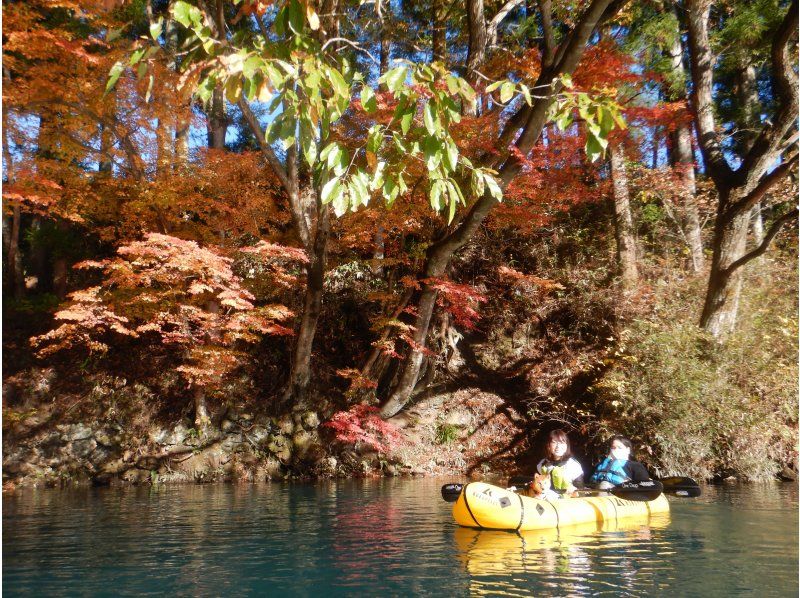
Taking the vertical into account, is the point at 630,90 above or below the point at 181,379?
Result: above

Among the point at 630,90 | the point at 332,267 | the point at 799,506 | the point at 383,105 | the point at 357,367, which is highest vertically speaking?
the point at 630,90

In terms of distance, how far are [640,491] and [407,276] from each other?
534cm

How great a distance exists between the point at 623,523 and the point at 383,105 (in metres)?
6.29

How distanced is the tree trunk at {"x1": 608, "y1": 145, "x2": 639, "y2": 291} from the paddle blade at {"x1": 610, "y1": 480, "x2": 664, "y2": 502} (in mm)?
6515

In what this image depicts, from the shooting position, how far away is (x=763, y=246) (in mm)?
9492

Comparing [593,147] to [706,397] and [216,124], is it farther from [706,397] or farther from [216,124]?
[216,124]

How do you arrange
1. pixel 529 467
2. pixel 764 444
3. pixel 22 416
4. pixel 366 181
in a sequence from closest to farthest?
pixel 366 181 < pixel 764 444 < pixel 22 416 < pixel 529 467

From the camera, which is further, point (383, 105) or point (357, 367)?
point (357, 367)

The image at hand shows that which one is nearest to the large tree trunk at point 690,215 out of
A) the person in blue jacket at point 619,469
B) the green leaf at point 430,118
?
the person in blue jacket at point 619,469

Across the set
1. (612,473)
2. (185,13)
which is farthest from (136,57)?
(612,473)

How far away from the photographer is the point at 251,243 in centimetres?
1245

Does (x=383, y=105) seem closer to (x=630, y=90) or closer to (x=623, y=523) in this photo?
(x=630, y=90)

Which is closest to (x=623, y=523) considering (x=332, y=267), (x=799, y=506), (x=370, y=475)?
(x=799, y=506)

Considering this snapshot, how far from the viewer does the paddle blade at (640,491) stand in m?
6.94
